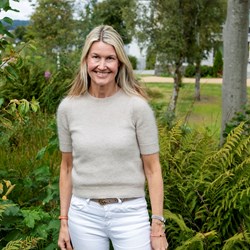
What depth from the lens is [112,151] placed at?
9.16 ft

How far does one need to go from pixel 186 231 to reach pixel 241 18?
365 cm

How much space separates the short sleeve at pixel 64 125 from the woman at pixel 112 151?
0.04ft

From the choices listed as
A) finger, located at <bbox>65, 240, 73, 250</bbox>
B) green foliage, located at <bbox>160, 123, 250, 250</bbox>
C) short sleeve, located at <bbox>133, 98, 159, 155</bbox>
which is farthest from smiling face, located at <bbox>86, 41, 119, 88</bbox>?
green foliage, located at <bbox>160, 123, 250, 250</bbox>

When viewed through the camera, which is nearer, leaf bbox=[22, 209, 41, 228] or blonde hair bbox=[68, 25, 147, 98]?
blonde hair bbox=[68, 25, 147, 98]

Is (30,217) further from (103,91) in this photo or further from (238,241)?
(238,241)

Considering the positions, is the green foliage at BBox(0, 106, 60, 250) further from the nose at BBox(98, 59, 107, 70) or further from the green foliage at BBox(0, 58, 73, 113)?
the green foliage at BBox(0, 58, 73, 113)

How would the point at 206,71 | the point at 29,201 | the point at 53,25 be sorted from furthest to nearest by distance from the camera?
the point at 206,71
the point at 53,25
the point at 29,201

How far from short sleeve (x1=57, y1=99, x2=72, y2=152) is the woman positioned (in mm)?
11

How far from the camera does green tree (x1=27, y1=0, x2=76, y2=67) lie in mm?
24953

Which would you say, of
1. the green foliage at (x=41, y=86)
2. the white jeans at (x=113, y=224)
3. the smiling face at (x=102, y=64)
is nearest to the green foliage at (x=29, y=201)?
the white jeans at (x=113, y=224)

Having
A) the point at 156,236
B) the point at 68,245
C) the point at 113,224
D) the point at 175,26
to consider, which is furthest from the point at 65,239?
the point at 175,26

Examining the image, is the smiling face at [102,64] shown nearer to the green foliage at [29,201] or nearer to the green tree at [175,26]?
the green foliage at [29,201]

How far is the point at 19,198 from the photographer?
4422mm

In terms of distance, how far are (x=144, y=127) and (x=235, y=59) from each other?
4.55m
